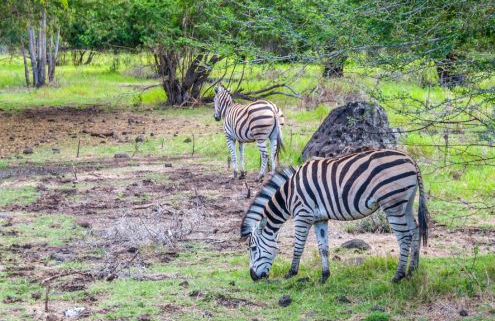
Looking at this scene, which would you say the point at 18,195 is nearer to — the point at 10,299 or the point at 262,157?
the point at 262,157

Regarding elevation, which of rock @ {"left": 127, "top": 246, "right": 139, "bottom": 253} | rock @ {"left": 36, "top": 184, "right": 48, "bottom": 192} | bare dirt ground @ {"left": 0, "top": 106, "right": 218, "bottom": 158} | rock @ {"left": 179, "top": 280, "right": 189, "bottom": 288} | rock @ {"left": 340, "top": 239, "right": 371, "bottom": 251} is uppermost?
rock @ {"left": 340, "top": 239, "right": 371, "bottom": 251}

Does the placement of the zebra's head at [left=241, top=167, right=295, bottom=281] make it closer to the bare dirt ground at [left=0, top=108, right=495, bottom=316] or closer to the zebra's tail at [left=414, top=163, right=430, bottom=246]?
the bare dirt ground at [left=0, top=108, right=495, bottom=316]

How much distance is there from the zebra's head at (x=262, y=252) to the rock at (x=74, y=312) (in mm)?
1783

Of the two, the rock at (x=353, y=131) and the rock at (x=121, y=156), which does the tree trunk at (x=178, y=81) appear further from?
the rock at (x=353, y=131)

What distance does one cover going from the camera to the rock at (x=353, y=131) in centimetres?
1308

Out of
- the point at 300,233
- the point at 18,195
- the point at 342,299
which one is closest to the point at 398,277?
the point at 342,299

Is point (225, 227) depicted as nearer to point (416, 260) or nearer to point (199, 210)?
point (199, 210)

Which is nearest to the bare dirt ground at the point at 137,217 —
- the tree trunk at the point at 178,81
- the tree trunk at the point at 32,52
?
the tree trunk at the point at 178,81

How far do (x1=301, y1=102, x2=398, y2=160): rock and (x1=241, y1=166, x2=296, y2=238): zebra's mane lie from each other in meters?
5.02

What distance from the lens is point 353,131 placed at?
13.1 metres

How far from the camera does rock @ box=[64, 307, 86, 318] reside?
6656 millimetres

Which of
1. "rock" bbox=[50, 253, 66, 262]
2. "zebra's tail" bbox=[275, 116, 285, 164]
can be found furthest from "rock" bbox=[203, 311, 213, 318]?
"zebra's tail" bbox=[275, 116, 285, 164]

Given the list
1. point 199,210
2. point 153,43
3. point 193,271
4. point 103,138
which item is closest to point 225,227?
point 199,210

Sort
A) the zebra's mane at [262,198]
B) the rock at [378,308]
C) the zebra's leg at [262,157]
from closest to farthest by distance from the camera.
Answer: the rock at [378,308] < the zebra's mane at [262,198] < the zebra's leg at [262,157]
